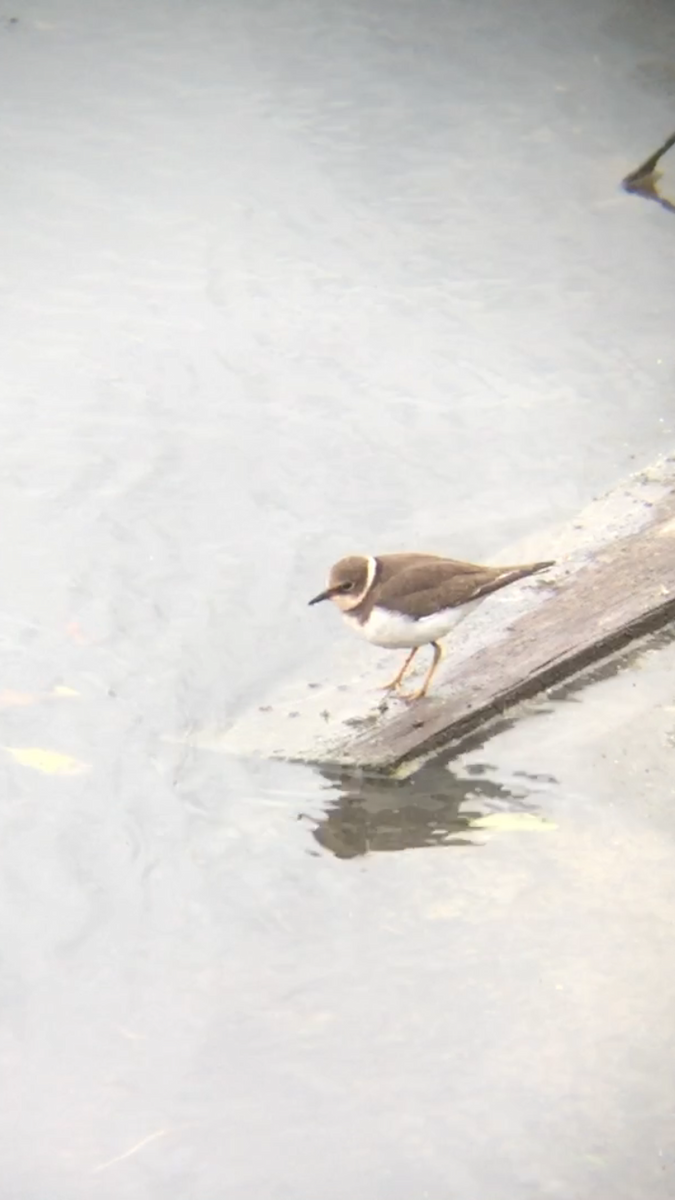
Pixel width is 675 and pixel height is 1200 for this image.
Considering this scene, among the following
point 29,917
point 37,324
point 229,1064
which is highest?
point 229,1064

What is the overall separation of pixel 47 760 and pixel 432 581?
1289 mm

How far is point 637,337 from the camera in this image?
7902 millimetres

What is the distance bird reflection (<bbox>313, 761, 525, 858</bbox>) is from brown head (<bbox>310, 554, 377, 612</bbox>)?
59cm

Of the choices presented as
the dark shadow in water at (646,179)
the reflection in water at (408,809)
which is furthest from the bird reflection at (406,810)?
the dark shadow in water at (646,179)

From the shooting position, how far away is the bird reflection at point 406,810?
4930 mm

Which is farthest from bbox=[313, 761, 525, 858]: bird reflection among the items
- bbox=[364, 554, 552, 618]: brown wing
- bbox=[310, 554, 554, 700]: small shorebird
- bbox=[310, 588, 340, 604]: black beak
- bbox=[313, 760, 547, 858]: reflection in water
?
bbox=[310, 588, 340, 604]: black beak

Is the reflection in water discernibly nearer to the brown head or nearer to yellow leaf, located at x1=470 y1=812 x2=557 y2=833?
yellow leaf, located at x1=470 y1=812 x2=557 y2=833

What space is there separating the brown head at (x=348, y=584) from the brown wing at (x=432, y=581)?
50mm

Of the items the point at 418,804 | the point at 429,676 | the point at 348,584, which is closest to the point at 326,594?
the point at 348,584

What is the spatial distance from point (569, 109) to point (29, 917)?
21.0 ft

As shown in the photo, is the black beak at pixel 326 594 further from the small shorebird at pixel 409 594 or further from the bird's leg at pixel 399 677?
the bird's leg at pixel 399 677

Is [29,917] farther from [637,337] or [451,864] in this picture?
[637,337]

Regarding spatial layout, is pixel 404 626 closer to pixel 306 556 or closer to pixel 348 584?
pixel 348 584

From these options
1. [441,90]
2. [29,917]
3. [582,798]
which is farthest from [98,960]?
[441,90]
